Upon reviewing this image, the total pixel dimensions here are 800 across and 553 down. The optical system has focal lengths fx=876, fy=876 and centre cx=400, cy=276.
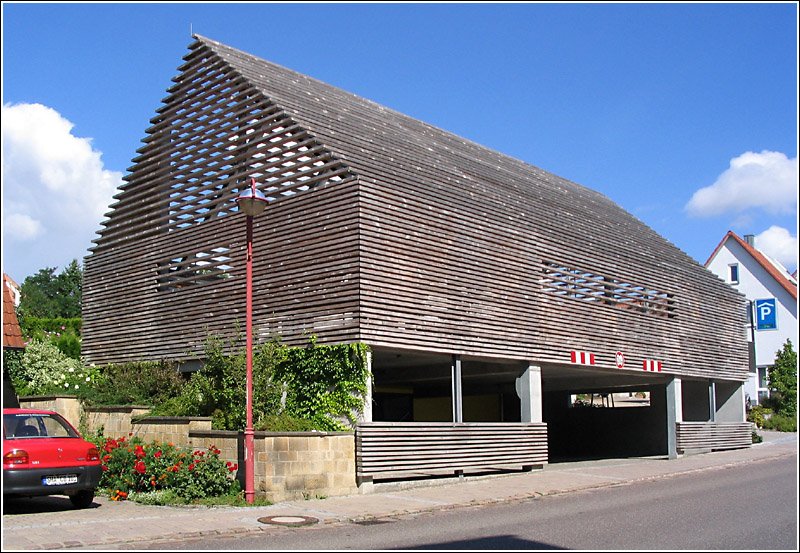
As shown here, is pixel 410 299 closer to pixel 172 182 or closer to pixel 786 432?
pixel 172 182

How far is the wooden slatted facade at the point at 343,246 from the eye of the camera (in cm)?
1867

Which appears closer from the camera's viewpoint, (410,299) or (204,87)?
(410,299)

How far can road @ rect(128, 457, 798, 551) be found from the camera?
995 centimetres

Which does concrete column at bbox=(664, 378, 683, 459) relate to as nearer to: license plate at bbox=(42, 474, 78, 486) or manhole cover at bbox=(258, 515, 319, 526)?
manhole cover at bbox=(258, 515, 319, 526)

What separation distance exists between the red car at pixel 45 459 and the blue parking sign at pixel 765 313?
145 ft

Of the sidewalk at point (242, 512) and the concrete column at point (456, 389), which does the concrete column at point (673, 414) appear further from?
the concrete column at point (456, 389)

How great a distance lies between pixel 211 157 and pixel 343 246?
570 centimetres

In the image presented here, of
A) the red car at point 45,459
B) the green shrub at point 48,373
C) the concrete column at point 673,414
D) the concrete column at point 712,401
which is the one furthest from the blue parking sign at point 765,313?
the red car at point 45,459

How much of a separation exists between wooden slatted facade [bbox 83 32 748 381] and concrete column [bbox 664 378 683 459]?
0.69m

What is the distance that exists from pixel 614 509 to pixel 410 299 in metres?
6.80

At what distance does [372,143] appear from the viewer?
850 inches

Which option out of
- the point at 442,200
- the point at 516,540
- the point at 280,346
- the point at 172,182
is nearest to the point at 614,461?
the point at 442,200

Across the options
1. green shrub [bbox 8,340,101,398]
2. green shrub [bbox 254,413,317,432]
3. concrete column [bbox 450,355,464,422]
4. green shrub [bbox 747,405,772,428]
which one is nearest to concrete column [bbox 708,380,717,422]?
green shrub [bbox 747,405,772,428]

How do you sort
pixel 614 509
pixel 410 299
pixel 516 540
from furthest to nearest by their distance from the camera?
1. pixel 410 299
2. pixel 614 509
3. pixel 516 540
